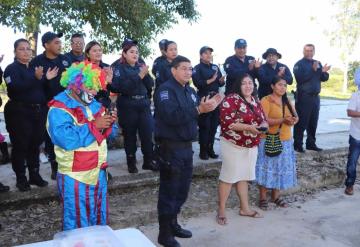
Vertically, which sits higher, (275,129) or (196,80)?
(196,80)

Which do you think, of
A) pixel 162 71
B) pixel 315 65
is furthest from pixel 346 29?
pixel 162 71

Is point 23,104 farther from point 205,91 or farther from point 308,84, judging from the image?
point 308,84

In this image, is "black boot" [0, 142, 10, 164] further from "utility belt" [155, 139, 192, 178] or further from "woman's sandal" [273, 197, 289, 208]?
"woman's sandal" [273, 197, 289, 208]

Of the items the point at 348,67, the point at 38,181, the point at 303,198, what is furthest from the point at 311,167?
the point at 348,67

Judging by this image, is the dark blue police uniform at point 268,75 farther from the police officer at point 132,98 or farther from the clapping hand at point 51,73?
the clapping hand at point 51,73

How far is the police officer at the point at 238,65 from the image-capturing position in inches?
260

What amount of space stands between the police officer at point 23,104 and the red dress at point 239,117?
203 cm

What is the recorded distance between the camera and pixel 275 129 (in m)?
5.14

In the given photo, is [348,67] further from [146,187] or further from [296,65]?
[146,187]

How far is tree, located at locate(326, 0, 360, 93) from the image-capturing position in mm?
29094

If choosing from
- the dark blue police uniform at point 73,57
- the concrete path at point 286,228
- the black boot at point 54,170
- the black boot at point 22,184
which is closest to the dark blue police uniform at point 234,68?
the concrete path at point 286,228

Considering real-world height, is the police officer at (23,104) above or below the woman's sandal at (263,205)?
above

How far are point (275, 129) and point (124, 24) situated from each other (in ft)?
14.3

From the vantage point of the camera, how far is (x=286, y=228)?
475 centimetres
